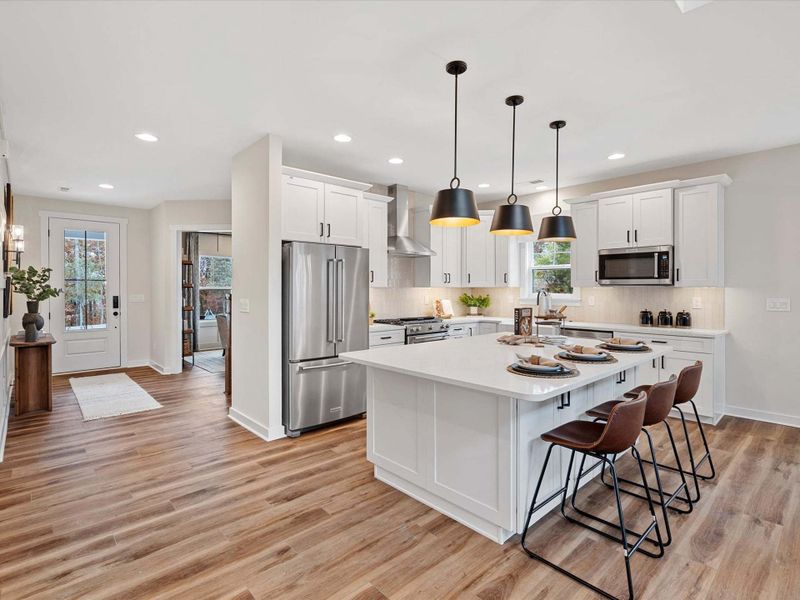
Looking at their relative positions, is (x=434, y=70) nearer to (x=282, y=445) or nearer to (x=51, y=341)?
(x=282, y=445)

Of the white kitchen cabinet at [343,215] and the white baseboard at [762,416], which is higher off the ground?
the white kitchen cabinet at [343,215]

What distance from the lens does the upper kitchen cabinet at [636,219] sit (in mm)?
4543

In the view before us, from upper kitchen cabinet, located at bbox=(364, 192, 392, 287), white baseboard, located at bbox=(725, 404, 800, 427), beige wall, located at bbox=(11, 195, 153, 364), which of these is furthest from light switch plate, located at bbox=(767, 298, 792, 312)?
beige wall, located at bbox=(11, 195, 153, 364)

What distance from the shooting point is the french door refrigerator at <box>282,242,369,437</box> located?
3.79 meters

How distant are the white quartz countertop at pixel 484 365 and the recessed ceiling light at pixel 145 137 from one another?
270 cm

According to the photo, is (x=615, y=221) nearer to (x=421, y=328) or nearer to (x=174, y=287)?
(x=421, y=328)

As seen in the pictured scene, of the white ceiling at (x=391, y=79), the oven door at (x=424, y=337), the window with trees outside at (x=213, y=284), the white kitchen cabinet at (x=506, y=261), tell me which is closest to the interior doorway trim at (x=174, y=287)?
the window with trees outside at (x=213, y=284)

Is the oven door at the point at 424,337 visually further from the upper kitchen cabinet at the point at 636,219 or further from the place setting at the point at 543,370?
the place setting at the point at 543,370

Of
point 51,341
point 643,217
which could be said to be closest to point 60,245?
point 51,341

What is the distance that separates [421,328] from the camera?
5199 mm

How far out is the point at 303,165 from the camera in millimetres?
4555

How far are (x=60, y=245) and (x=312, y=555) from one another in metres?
6.50

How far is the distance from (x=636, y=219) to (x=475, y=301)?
2.53 metres

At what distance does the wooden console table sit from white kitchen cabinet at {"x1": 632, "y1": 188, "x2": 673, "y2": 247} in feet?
21.1
